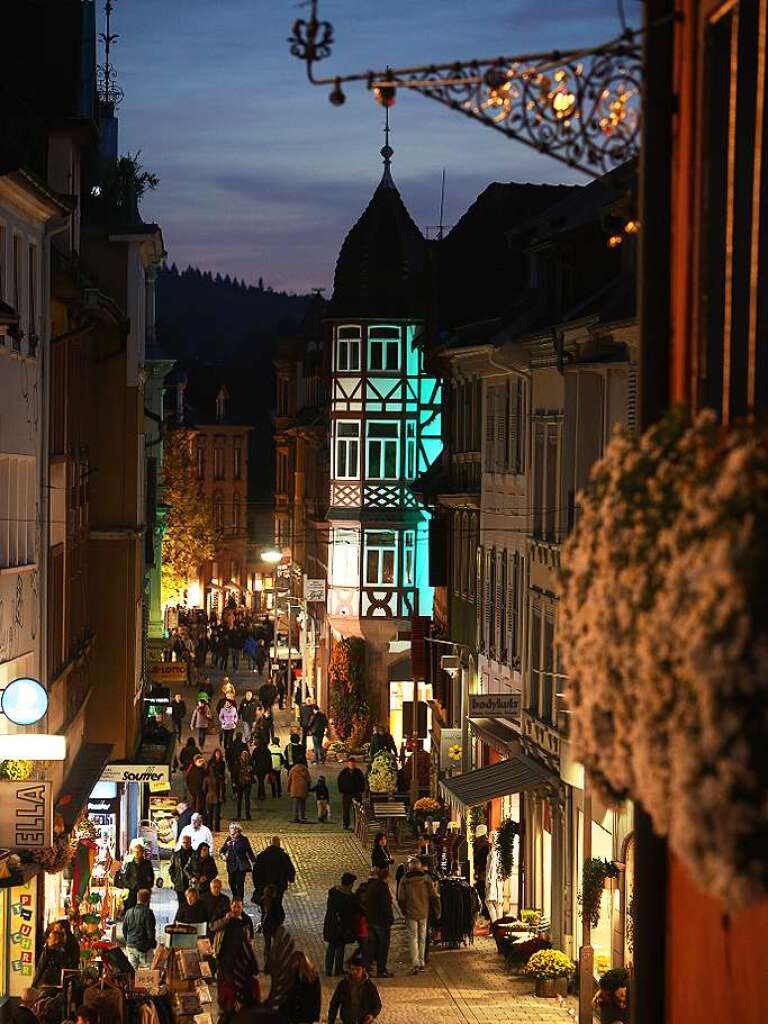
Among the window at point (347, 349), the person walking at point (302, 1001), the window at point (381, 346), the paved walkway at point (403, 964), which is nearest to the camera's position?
the person walking at point (302, 1001)

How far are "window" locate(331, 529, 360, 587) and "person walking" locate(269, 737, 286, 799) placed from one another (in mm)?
6827

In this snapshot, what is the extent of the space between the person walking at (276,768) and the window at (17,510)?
1862 cm

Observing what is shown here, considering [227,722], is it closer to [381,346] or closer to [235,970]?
[381,346]

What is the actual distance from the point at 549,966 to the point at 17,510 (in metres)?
8.18

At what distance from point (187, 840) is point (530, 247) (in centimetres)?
1107

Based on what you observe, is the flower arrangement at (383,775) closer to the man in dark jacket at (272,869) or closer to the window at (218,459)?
the man in dark jacket at (272,869)

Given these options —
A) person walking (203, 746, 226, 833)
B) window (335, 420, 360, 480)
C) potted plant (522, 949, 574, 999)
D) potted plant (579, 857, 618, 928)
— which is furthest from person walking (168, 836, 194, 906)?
window (335, 420, 360, 480)

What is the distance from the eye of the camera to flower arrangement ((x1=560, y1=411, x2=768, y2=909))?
210 inches

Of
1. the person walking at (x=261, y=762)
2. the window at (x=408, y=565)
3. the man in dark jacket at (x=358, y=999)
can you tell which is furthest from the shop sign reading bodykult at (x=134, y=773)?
the window at (x=408, y=565)

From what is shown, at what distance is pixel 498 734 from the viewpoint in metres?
34.2

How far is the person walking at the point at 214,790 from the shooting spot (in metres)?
37.7

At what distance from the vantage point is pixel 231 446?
11738 cm

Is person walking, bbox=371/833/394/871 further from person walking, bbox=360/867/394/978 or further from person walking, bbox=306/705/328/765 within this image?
person walking, bbox=306/705/328/765

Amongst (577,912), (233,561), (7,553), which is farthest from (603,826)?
(233,561)
